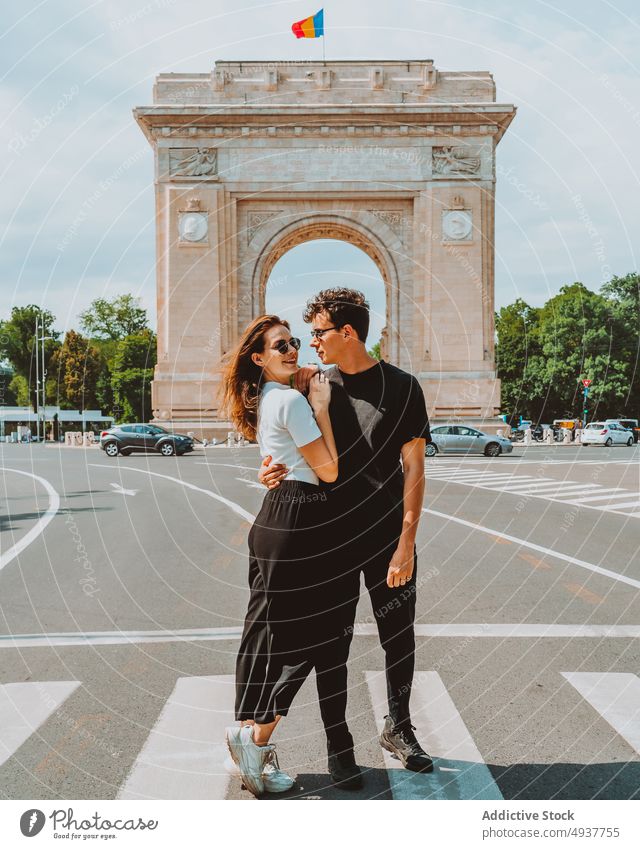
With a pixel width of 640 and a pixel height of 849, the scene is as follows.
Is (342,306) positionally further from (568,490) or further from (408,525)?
(568,490)

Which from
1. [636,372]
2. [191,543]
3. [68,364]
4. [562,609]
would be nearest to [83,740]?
[562,609]

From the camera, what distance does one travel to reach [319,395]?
12.3 feet

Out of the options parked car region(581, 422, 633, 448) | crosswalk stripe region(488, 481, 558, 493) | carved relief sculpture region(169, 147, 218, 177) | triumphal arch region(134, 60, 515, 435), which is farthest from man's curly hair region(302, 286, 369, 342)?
parked car region(581, 422, 633, 448)

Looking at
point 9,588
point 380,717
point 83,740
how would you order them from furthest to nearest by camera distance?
point 9,588 < point 380,717 < point 83,740

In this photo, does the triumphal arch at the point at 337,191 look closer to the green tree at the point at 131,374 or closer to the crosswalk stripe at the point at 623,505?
the green tree at the point at 131,374

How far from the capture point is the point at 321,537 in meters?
3.68

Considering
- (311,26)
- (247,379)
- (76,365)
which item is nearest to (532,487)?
(247,379)

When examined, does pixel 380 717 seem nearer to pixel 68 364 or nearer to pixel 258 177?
pixel 258 177

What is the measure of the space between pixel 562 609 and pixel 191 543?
5.27 meters

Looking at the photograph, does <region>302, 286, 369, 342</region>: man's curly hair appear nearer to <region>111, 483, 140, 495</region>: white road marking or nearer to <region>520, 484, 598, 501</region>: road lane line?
<region>520, 484, 598, 501</region>: road lane line

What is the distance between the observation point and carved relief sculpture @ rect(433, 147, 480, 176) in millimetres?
42625

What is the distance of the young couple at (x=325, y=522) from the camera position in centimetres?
367

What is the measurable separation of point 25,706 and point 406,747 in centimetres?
211

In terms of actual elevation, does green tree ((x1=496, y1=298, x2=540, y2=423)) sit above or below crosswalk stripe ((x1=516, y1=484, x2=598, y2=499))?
above
